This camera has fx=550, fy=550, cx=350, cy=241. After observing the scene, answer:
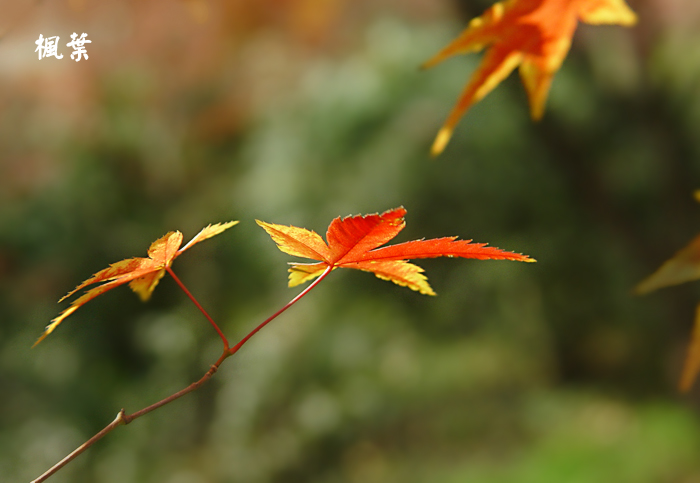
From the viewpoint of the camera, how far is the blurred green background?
1938mm

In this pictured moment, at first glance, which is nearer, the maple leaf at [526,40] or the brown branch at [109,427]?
the brown branch at [109,427]

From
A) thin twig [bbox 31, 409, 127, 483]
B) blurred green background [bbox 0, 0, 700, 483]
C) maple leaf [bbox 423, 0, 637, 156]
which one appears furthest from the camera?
blurred green background [bbox 0, 0, 700, 483]

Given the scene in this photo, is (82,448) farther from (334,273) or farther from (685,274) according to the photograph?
(334,273)

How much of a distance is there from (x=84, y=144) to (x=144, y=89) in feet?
1.46

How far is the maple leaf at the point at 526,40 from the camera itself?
0.30m

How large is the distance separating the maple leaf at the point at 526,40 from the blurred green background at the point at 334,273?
1.23 metres

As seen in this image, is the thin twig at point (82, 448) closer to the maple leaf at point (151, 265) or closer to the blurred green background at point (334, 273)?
the maple leaf at point (151, 265)

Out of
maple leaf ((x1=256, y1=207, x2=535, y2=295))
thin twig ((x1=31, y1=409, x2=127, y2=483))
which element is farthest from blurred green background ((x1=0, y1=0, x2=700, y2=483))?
thin twig ((x1=31, y1=409, x2=127, y2=483))

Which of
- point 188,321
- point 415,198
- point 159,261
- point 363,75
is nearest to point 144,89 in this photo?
point 363,75

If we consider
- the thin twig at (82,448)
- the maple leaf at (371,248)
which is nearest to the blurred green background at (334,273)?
the maple leaf at (371,248)

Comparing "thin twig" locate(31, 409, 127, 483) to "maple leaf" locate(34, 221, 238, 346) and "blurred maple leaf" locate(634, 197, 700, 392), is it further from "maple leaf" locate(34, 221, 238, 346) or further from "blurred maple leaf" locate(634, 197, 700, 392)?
"blurred maple leaf" locate(634, 197, 700, 392)

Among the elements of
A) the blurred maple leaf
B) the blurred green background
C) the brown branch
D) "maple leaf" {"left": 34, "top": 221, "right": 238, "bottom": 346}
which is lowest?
the blurred green background

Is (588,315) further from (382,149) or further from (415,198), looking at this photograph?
(382,149)

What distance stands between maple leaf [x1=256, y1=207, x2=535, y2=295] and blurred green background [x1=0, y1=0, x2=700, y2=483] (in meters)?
1.37
